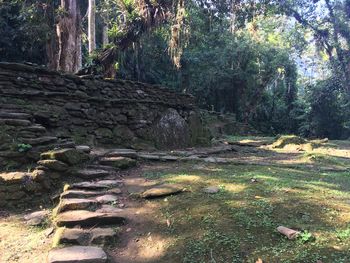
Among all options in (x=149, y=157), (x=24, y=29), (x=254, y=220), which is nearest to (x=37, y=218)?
(x=254, y=220)

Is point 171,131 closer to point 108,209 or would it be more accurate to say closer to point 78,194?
point 78,194

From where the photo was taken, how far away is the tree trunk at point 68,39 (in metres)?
10.2

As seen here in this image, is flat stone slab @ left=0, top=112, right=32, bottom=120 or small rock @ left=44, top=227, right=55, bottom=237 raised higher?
flat stone slab @ left=0, top=112, right=32, bottom=120

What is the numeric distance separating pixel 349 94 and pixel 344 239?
17.6m

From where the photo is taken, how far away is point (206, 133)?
961 cm

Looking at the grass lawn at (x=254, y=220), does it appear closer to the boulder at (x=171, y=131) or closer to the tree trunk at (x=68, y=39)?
the boulder at (x=171, y=131)

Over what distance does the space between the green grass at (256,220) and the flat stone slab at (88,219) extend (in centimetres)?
48

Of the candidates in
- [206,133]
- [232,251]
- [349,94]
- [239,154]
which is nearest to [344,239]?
[232,251]

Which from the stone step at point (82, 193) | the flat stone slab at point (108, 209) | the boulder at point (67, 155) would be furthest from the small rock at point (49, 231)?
the boulder at point (67, 155)

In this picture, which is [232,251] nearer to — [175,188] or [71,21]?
[175,188]

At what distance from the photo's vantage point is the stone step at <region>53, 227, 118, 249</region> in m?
3.35

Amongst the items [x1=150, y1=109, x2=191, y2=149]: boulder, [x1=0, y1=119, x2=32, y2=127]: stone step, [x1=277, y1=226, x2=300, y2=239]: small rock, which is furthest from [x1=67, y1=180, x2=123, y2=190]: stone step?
[x1=150, y1=109, x2=191, y2=149]: boulder

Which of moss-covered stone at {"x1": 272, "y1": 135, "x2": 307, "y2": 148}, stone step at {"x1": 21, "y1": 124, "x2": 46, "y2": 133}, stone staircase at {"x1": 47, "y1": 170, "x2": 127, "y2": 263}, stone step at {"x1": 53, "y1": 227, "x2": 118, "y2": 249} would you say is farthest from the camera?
moss-covered stone at {"x1": 272, "y1": 135, "x2": 307, "y2": 148}

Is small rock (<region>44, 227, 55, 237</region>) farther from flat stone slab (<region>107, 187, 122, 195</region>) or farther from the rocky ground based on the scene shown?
flat stone slab (<region>107, 187, 122, 195</region>)
